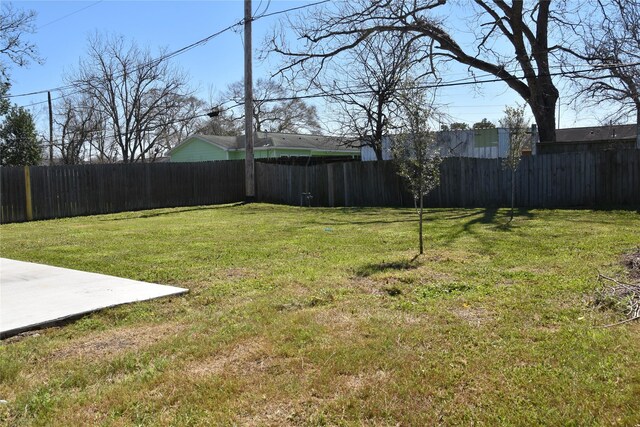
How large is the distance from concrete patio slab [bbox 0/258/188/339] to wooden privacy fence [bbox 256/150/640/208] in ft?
38.6

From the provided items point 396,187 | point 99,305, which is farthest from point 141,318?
point 396,187

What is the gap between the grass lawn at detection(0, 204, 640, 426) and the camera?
118 inches

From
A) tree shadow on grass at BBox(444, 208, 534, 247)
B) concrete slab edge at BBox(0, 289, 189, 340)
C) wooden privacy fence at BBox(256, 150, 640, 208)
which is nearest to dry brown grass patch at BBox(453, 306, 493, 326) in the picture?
concrete slab edge at BBox(0, 289, 189, 340)

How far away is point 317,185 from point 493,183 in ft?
20.8

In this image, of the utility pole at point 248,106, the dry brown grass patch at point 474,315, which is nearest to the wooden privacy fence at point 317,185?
the utility pole at point 248,106

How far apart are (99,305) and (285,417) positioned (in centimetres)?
305

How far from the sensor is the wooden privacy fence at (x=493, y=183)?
557 inches

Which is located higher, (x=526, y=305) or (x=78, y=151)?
(x=78, y=151)

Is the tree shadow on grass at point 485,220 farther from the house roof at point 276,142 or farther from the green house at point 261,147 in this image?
the house roof at point 276,142

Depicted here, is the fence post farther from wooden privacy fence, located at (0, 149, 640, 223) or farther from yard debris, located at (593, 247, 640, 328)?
yard debris, located at (593, 247, 640, 328)

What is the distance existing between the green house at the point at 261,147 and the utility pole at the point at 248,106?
1357 centimetres

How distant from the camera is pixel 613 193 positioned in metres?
14.2

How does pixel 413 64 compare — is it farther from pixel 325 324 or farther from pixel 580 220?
pixel 325 324

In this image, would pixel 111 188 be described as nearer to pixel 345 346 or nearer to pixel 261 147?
pixel 345 346
